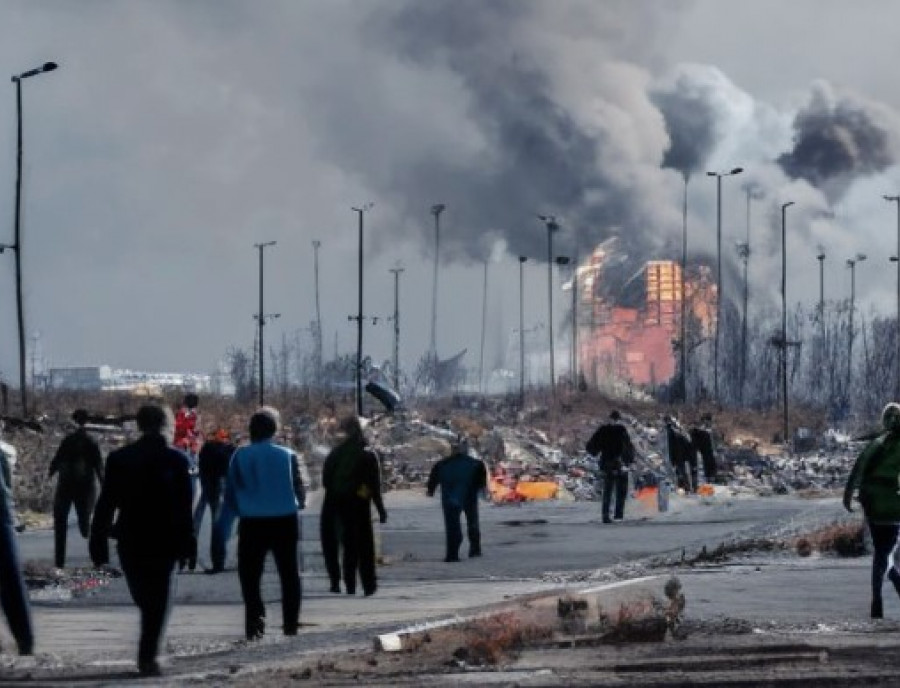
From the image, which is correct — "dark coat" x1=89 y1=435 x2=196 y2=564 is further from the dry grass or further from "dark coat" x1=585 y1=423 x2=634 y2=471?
"dark coat" x1=585 y1=423 x2=634 y2=471

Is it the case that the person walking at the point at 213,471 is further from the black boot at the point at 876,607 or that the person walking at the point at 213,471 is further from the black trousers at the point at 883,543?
the black boot at the point at 876,607

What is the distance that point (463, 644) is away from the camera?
14602 millimetres

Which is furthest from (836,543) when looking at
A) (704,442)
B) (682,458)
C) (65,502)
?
(704,442)

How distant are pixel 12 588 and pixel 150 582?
32.6 inches

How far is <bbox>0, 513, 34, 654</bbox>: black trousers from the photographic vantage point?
13.6m

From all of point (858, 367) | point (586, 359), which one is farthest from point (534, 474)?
point (858, 367)

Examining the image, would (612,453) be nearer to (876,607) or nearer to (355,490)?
(355,490)

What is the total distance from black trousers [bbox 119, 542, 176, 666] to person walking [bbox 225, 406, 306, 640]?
1974 millimetres

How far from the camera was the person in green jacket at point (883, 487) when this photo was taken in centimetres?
1808

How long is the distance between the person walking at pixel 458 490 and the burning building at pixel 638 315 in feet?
341

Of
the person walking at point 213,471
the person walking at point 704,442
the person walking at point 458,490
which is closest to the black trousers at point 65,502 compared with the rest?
the person walking at point 213,471

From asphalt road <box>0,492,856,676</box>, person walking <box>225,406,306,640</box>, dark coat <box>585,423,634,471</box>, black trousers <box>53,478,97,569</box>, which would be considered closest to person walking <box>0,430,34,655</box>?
asphalt road <box>0,492,856,676</box>

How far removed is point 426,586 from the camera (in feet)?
74.6

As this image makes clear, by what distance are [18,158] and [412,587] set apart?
125 feet
